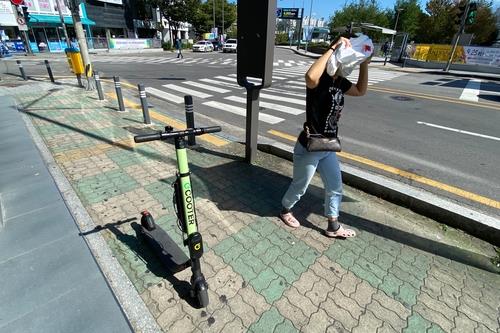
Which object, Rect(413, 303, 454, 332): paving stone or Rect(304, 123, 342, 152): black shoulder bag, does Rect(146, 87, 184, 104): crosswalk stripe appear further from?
Rect(413, 303, 454, 332): paving stone

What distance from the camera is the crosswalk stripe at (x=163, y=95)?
9723 millimetres

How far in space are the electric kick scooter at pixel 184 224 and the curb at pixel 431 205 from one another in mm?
2670

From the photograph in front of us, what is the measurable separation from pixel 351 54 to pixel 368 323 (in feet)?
6.90

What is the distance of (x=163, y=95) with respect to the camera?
34.3 ft

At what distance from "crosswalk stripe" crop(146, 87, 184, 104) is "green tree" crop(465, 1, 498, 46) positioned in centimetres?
4172

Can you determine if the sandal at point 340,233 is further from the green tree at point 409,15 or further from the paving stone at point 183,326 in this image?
the green tree at point 409,15

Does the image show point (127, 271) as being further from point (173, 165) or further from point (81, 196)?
point (173, 165)

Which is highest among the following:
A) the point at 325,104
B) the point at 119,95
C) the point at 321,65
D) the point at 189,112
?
the point at 321,65

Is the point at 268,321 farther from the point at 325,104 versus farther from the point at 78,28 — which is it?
the point at 78,28

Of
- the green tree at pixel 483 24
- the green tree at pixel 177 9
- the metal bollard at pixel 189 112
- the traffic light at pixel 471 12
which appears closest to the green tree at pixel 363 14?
the green tree at pixel 483 24

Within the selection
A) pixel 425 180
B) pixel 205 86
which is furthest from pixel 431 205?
pixel 205 86

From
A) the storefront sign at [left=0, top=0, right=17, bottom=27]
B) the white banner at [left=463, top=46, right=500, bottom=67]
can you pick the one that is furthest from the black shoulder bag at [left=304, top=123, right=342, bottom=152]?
the storefront sign at [left=0, top=0, right=17, bottom=27]

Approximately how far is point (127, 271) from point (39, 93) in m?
10.0

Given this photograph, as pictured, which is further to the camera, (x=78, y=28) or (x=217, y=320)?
(x=78, y=28)
